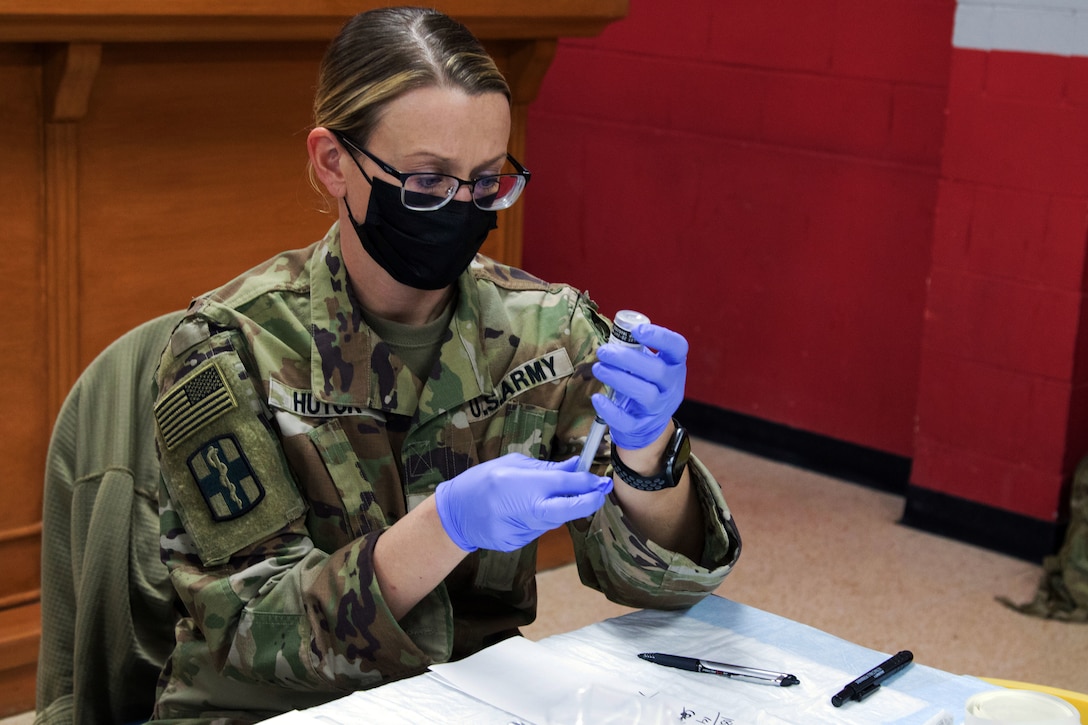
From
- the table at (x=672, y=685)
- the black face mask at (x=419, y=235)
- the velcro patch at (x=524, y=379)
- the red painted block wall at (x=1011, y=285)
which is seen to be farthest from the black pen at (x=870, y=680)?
the red painted block wall at (x=1011, y=285)

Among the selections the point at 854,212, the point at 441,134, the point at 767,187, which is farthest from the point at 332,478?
the point at 767,187

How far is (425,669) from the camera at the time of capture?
1.26 meters

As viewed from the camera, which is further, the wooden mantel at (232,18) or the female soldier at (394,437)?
the wooden mantel at (232,18)

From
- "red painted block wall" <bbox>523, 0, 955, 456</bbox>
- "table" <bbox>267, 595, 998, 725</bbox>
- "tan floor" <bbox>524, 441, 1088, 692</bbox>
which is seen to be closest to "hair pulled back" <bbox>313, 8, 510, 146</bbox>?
"table" <bbox>267, 595, 998, 725</bbox>

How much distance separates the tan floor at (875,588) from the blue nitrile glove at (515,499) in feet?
4.89

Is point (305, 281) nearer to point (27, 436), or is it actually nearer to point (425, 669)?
point (425, 669)

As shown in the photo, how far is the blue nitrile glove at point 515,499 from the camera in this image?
1.19 meters

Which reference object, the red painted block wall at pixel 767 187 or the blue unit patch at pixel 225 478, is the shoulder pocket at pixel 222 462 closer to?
the blue unit patch at pixel 225 478

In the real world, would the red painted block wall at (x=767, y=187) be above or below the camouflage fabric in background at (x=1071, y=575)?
above

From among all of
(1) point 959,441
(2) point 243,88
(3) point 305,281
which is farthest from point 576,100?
(3) point 305,281

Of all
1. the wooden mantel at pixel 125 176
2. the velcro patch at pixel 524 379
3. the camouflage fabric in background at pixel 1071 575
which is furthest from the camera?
the camouflage fabric in background at pixel 1071 575

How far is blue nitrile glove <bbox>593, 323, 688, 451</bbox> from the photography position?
1.22 meters

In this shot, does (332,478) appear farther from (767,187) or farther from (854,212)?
(767,187)

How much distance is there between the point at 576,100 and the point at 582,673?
3295 millimetres
